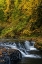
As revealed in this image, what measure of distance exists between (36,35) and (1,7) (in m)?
16.7

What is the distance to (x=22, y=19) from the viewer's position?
4191cm

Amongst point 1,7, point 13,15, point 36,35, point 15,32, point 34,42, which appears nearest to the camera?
point 34,42

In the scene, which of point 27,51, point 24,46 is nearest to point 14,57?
point 27,51

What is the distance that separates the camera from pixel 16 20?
4334 centimetres

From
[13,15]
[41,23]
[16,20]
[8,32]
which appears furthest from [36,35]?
[13,15]

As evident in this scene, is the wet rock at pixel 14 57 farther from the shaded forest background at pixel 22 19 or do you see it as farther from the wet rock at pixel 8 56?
the shaded forest background at pixel 22 19

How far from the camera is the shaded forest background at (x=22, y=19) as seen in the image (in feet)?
119

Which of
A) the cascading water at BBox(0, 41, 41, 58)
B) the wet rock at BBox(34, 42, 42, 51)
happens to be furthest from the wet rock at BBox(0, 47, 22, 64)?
the wet rock at BBox(34, 42, 42, 51)

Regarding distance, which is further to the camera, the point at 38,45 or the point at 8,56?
the point at 38,45

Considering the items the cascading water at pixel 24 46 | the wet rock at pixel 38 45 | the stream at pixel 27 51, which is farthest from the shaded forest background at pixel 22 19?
the wet rock at pixel 38 45

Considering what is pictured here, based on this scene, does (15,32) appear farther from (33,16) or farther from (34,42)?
(34,42)

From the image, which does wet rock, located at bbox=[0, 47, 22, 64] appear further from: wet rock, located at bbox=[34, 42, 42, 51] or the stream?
wet rock, located at bbox=[34, 42, 42, 51]

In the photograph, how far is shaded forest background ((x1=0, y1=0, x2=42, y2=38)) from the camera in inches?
1431

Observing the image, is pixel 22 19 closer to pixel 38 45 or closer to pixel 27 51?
pixel 38 45
